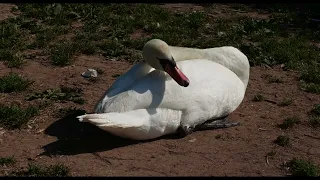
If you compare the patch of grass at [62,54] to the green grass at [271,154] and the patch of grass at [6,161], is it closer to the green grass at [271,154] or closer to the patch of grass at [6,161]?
the patch of grass at [6,161]

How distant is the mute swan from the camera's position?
570 cm

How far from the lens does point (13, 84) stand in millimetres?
7273

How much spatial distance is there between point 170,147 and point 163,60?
2.87ft

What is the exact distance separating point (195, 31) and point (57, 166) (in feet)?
16.3

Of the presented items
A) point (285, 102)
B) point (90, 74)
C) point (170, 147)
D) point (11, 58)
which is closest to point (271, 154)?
point (170, 147)

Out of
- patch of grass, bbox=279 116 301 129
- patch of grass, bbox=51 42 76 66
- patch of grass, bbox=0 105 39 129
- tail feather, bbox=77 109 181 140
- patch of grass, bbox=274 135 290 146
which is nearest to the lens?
tail feather, bbox=77 109 181 140

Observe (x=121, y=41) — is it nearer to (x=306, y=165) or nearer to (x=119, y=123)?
(x=119, y=123)

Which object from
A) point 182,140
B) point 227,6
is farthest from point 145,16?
point 182,140

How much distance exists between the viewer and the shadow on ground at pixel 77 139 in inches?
228

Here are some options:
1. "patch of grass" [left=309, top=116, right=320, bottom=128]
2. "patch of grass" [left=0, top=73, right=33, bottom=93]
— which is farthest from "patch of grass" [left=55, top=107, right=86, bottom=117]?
"patch of grass" [left=309, top=116, right=320, bottom=128]

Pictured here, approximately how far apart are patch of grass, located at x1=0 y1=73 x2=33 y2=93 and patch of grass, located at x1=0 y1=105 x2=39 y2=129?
67cm

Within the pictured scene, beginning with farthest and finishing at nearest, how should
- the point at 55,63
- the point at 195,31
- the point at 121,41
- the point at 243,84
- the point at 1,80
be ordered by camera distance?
the point at 195,31 < the point at 121,41 < the point at 55,63 < the point at 1,80 < the point at 243,84

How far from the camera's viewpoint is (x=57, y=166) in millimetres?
5324

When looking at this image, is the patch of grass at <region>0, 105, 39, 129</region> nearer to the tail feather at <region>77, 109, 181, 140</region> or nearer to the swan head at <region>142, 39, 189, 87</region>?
the tail feather at <region>77, 109, 181, 140</region>
